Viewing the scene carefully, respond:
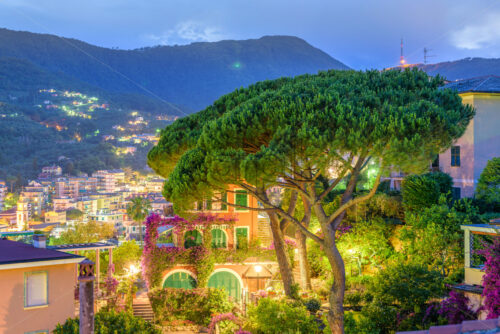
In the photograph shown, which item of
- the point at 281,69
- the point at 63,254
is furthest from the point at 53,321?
the point at 281,69

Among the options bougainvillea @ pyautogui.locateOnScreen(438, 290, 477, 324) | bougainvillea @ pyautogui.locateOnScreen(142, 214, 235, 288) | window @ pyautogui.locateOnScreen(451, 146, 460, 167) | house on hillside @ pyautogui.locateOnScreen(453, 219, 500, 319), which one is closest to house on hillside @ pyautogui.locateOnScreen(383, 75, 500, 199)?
window @ pyautogui.locateOnScreen(451, 146, 460, 167)

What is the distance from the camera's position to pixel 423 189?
51.4 feet

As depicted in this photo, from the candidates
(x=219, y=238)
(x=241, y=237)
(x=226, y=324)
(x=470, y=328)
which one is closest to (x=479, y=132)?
(x=241, y=237)

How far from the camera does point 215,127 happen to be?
11.3m

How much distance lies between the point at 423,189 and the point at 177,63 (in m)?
169

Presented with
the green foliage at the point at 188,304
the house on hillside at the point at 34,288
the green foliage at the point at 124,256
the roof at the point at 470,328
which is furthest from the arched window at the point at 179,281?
the roof at the point at 470,328

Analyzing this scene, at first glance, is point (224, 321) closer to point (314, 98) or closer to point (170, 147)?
point (170, 147)

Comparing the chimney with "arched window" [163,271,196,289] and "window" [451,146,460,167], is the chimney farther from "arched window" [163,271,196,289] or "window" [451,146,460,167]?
"window" [451,146,460,167]

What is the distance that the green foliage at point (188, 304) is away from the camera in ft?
55.0

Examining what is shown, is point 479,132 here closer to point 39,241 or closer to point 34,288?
point 39,241

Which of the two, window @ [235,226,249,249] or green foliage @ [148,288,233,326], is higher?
window @ [235,226,249,249]

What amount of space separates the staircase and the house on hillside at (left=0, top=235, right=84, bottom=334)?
4105 mm

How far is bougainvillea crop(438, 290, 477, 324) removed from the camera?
9914mm

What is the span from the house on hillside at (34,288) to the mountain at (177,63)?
12389 cm
